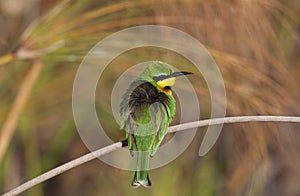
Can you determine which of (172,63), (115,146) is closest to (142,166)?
(115,146)

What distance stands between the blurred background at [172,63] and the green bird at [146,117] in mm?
320

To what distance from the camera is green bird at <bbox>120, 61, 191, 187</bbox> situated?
691 millimetres

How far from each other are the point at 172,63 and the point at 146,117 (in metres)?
0.35

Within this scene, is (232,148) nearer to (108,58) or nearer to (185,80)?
(185,80)

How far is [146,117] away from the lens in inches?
27.0

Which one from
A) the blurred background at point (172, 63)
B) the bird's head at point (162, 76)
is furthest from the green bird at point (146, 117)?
the blurred background at point (172, 63)

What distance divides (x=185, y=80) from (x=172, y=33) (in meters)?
0.09

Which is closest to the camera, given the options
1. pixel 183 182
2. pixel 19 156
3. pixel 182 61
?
pixel 182 61

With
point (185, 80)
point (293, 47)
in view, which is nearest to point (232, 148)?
point (293, 47)

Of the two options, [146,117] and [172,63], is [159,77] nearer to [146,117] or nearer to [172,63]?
[146,117]

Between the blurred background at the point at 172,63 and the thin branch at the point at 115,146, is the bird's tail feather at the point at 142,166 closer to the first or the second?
the thin branch at the point at 115,146

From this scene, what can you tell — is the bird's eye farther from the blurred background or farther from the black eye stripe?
the blurred background

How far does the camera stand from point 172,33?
1.08m

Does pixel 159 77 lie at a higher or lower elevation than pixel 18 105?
lower
